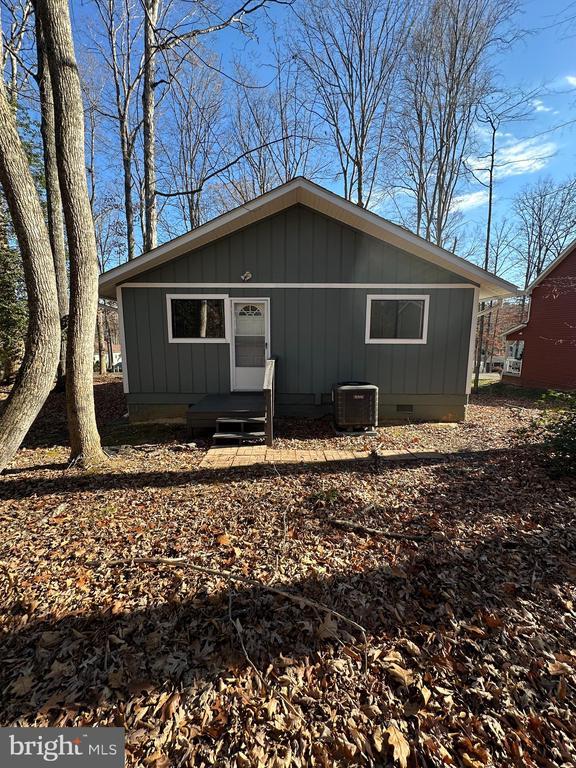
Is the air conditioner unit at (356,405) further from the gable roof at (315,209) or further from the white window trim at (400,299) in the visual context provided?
the gable roof at (315,209)

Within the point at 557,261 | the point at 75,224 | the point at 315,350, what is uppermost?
the point at 557,261

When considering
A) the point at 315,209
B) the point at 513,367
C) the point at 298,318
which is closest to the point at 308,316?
the point at 298,318

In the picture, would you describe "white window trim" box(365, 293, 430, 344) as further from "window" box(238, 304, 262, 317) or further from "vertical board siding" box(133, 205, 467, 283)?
"window" box(238, 304, 262, 317)

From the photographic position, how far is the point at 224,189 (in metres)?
17.1

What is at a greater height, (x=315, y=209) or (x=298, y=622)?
(x=315, y=209)

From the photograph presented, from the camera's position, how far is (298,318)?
6887 mm

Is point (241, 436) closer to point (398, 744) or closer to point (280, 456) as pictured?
point (280, 456)

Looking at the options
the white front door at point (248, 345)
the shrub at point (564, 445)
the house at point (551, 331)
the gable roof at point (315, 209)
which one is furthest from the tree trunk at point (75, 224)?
the house at point (551, 331)

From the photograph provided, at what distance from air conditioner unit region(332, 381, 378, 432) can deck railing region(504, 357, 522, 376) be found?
13370 millimetres

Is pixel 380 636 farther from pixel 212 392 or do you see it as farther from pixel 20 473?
pixel 212 392

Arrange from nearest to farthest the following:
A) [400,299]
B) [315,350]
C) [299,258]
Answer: [299,258], [400,299], [315,350]

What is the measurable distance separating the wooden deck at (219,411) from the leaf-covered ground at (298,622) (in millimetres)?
2009

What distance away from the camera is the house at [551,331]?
1305cm

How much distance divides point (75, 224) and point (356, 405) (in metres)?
4.87
